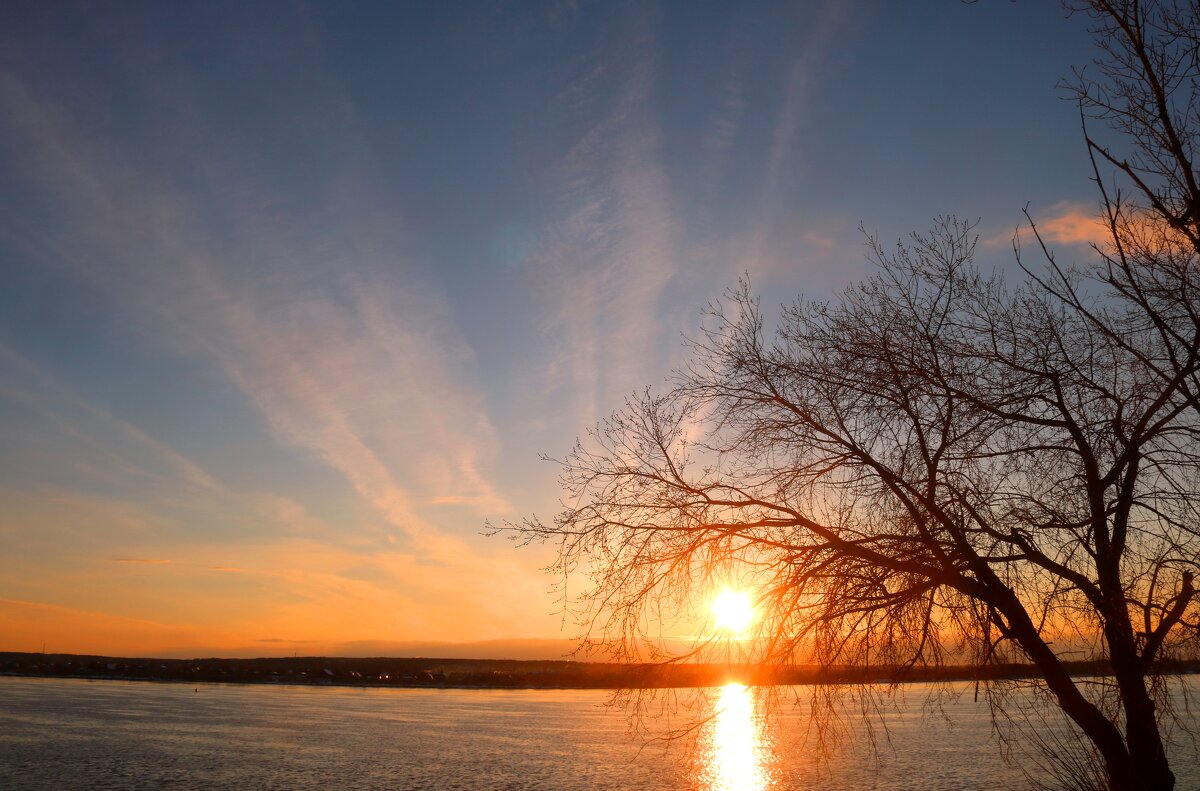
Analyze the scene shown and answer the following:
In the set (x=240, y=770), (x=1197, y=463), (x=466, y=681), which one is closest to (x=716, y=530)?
(x=1197, y=463)

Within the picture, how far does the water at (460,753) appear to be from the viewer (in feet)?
72.2

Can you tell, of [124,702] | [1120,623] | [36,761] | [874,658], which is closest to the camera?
[1120,623]

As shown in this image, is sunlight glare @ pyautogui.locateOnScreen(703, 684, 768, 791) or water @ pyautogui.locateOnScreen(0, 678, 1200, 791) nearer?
water @ pyautogui.locateOnScreen(0, 678, 1200, 791)

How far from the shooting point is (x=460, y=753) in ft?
95.7

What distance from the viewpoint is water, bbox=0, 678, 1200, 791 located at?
22000 mm

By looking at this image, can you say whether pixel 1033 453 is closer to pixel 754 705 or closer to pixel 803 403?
pixel 803 403

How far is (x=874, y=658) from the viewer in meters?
10.3

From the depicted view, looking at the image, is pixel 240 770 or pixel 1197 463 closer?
pixel 1197 463

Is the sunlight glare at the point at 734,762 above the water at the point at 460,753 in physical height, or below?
below

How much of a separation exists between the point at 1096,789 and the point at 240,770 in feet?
69.1

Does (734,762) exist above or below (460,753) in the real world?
below

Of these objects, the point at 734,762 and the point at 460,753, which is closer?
the point at 460,753

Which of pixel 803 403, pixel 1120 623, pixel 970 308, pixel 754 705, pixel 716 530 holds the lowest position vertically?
pixel 754 705

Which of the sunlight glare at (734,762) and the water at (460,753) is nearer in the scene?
the water at (460,753)
